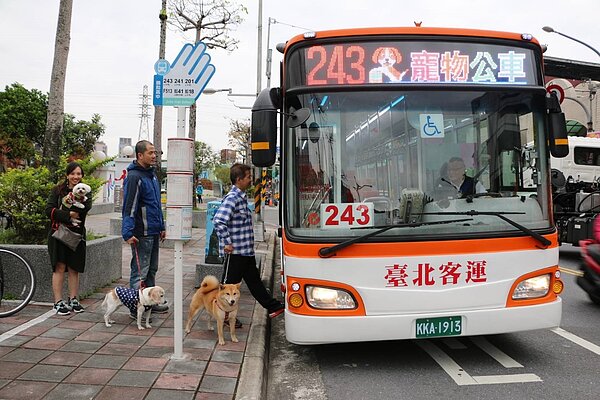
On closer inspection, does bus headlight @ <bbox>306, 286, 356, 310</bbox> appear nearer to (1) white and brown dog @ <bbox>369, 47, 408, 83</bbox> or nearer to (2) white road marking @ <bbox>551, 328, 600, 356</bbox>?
(1) white and brown dog @ <bbox>369, 47, 408, 83</bbox>

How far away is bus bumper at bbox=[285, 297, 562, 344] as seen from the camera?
164 inches

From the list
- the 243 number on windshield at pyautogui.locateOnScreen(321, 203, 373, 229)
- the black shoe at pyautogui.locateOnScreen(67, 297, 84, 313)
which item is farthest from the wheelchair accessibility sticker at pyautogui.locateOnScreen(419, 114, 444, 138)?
the black shoe at pyautogui.locateOnScreen(67, 297, 84, 313)

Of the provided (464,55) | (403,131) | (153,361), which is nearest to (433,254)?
A: (403,131)

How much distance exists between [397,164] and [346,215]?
25.5 inches

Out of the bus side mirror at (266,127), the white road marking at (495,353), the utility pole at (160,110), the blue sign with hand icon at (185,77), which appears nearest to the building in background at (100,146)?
the utility pole at (160,110)

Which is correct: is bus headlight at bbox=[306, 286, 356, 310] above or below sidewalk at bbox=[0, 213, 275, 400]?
above

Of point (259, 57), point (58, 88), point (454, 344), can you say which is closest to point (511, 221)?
point (454, 344)

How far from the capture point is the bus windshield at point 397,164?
431 centimetres

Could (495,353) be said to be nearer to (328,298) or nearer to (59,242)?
(328,298)

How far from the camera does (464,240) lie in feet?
14.0

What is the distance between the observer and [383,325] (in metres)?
4.18

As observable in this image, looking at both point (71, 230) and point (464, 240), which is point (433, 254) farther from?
point (71, 230)

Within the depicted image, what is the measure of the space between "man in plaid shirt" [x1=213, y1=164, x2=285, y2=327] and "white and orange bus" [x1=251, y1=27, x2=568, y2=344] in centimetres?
106

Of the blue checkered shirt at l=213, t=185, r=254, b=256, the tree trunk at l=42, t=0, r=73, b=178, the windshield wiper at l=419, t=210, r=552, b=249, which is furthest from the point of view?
the tree trunk at l=42, t=0, r=73, b=178
